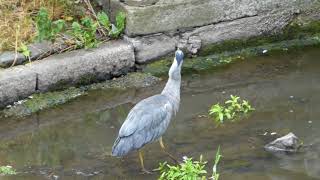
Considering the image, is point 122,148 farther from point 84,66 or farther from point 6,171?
point 84,66

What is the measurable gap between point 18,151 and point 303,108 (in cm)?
230

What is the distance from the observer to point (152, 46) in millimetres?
6949

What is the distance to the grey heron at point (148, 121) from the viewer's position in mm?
5094

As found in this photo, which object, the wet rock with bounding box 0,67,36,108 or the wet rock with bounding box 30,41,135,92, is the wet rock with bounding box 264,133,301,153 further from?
the wet rock with bounding box 0,67,36,108

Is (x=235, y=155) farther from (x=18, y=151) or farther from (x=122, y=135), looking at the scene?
(x=18, y=151)

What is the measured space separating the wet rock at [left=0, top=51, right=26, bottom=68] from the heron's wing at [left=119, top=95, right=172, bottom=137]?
167cm

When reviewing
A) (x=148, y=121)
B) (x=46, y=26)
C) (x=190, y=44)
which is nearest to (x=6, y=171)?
(x=148, y=121)

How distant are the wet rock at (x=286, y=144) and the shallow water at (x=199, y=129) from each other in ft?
0.21

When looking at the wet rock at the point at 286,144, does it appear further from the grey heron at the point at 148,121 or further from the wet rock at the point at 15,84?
the wet rock at the point at 15,84

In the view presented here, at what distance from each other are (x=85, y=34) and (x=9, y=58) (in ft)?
2.40

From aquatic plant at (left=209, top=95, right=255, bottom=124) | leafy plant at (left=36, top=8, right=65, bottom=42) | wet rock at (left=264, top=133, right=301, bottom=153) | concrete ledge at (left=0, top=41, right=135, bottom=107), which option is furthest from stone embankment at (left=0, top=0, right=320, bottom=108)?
wet rock at (left=264, top=133, right=301, bottom=153)

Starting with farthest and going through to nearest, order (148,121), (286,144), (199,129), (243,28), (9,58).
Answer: (243,28), (9,58), (199,129), (286,144), (148,121)

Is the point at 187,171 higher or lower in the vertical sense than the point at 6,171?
higher

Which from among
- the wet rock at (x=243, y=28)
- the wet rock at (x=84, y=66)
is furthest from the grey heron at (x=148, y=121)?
the wet rock at (x=243, y=28)
